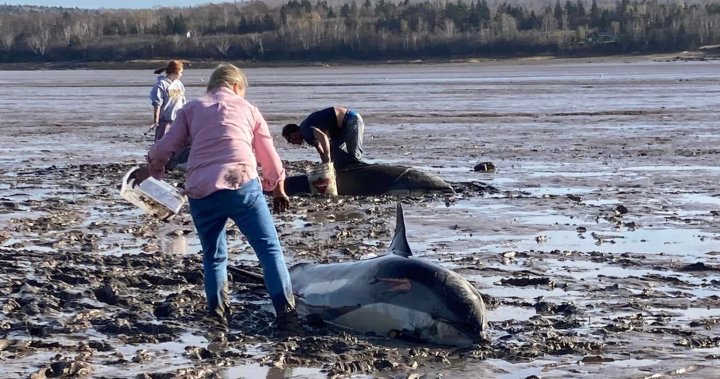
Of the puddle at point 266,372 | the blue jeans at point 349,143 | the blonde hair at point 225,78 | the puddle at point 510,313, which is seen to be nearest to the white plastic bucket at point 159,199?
the blue jeans at point 349,143

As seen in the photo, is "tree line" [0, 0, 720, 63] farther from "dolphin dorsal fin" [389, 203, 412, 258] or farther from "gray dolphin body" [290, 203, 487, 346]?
"gray dolphin body" [290, 203, 487, 346]

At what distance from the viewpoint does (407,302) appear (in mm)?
8023

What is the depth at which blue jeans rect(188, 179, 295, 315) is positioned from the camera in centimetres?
820

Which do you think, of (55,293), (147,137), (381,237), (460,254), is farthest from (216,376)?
(147,137)

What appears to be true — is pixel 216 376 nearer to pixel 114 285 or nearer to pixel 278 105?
pixel 114 285

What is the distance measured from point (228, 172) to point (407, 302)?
1402 millimetres

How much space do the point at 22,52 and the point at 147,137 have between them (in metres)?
109

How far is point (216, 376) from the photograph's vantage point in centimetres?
723

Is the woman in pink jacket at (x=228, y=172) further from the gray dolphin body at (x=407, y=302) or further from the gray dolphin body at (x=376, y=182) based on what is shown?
Answer: the gray dolphin body at (x=376, y=182)

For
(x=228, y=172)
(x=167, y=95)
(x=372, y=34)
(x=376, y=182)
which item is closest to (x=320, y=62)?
(x=372, y=34)

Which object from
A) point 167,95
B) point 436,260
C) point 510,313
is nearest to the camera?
point 510,313

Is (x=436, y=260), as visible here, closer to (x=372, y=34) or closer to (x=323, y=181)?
(x=323, y=181)

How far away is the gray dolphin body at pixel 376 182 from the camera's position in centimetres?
1569

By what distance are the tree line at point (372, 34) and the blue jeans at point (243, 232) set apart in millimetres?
99914
